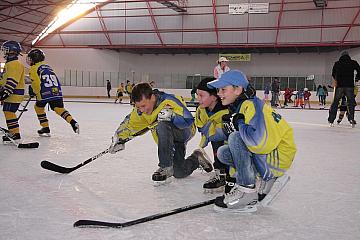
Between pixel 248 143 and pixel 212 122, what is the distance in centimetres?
65

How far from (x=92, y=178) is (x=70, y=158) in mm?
823

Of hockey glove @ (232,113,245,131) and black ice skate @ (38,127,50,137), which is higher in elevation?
hockey glove @ (232,113,245,131)

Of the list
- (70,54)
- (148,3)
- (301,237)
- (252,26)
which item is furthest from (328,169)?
(70,54)

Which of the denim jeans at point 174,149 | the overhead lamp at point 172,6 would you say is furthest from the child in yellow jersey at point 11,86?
the overhead lamp at point 172,6

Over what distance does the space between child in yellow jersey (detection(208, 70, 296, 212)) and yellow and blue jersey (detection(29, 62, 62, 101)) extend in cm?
324

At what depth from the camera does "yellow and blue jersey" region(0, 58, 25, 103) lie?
4.27 metres

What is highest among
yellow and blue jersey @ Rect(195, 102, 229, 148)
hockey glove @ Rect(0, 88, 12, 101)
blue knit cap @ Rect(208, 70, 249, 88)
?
blue knit cap @ Rect(208, 70, 249, 88)

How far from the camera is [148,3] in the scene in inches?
949

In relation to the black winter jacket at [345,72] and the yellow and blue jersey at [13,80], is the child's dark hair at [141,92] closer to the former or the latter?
the yellow and blue jersey at [13,80]

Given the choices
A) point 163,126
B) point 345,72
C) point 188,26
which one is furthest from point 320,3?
point 163,126

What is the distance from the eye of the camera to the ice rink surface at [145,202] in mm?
1760

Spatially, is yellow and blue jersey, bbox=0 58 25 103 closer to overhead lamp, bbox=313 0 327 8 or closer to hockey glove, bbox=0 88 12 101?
hockey glove, bbox=0 88 12 101

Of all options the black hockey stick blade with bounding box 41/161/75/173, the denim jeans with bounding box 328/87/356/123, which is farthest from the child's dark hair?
the denim jeans with bounding box 328/87/356/123

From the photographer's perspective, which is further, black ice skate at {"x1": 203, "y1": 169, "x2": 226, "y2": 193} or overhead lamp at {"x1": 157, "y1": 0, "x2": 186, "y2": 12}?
overhead lamp at {"x1": 157, "y1": 0, "x2": 186, "y2": 12}
